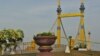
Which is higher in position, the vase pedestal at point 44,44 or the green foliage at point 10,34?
the green foliage at point 10,34

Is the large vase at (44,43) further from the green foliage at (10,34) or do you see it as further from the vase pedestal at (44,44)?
the green foliage at (10,34)

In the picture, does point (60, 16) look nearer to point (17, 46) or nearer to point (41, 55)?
point (17, 46)

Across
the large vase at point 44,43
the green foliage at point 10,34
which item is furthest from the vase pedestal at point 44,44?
the green foliage at point 10,34

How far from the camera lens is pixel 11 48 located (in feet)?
92.8

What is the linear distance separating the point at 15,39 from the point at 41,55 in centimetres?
1761

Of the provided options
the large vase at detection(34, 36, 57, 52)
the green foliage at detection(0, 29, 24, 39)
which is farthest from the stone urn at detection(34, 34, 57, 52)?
the green foliage at detection(0, 29, 24, 39)

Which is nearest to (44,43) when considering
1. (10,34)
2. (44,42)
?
(44,42)

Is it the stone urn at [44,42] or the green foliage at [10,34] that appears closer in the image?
the stone urn at [44,42]

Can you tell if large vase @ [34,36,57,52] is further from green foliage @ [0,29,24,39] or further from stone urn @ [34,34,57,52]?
green foliage @ [0,29,24,39]

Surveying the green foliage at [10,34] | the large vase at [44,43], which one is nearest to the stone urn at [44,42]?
the large vase at [44,43]

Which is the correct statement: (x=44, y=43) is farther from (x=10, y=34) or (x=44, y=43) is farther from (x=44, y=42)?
(x=10, y=34)

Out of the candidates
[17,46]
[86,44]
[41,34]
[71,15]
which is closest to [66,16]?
[71,15]

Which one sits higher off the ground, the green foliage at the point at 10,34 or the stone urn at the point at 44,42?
the green foliage at the point at 10,34

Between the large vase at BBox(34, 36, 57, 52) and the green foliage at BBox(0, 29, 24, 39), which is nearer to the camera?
the large vase at BBox(34, 36, 57, 52)
